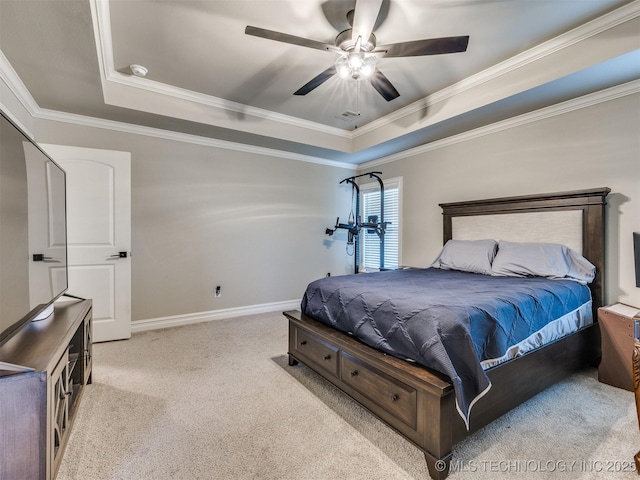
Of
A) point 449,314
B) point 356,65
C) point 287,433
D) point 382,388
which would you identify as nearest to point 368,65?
point 356,65

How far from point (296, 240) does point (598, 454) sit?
13.0 ft

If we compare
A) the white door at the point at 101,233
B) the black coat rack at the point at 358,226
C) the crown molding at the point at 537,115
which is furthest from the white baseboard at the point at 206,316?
the crown molding at the point at 537,115

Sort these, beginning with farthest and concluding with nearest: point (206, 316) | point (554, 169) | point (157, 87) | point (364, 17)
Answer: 1. point (206, 316)
2. point (157, 87)
3. point (554, 169)
4. point (364, 17)

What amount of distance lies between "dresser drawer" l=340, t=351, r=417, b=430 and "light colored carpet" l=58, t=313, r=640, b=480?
0.19 metres

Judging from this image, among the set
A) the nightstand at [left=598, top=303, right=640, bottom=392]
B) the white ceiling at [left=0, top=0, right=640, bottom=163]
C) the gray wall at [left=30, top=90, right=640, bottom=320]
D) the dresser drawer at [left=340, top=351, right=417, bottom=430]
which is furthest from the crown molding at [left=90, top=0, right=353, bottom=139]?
the nightstand at [left=598, top=303, right=640, bottom=392]

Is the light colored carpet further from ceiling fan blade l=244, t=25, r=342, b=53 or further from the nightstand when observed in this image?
ceiling fan blade l=244, t=25, r=342, b=53

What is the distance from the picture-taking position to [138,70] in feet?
9.66

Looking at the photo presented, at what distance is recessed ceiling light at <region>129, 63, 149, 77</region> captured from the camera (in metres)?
2.90

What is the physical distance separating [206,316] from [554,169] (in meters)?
4.41

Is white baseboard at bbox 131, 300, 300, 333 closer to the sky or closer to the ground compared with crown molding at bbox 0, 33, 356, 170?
closer to the ground

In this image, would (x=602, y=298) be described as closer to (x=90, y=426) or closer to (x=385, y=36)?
(x=385, y=36)

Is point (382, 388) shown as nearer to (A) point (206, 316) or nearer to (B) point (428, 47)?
(B) point (428, 47)

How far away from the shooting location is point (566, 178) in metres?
→ 3.11

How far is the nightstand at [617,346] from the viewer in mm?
2385
